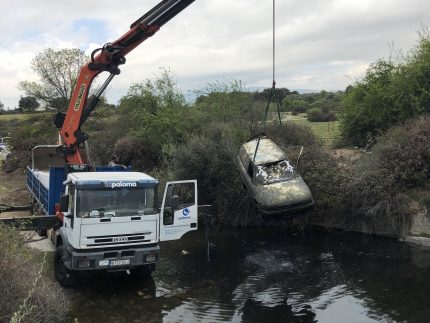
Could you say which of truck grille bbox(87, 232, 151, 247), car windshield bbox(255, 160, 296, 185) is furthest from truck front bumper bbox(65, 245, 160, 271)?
car windshield bbox(255, 160, 296, 185)

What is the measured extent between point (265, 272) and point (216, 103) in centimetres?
1320

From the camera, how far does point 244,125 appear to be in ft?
70.7

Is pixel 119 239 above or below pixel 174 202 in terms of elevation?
below

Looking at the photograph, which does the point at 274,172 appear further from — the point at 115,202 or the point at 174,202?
the point at 115,202

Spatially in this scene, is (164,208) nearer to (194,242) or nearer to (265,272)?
(265,272)

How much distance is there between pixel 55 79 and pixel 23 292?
30.1 m

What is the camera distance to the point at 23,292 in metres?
7.59

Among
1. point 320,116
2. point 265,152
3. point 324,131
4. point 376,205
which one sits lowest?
point 376,205

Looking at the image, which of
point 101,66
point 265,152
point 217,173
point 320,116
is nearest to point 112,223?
point 265,152

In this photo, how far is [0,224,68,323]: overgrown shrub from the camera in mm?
7312

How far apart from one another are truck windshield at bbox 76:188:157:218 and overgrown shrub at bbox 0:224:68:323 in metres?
1.75

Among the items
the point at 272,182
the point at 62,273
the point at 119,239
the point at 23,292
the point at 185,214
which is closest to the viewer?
the point at 23,292

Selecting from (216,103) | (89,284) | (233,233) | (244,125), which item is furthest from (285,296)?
(216,103)

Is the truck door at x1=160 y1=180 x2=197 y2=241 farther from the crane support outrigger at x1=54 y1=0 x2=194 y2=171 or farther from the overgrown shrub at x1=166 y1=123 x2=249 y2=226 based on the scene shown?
the overgrown shrub at x1=166 y1=123 x2=249 y2=226
